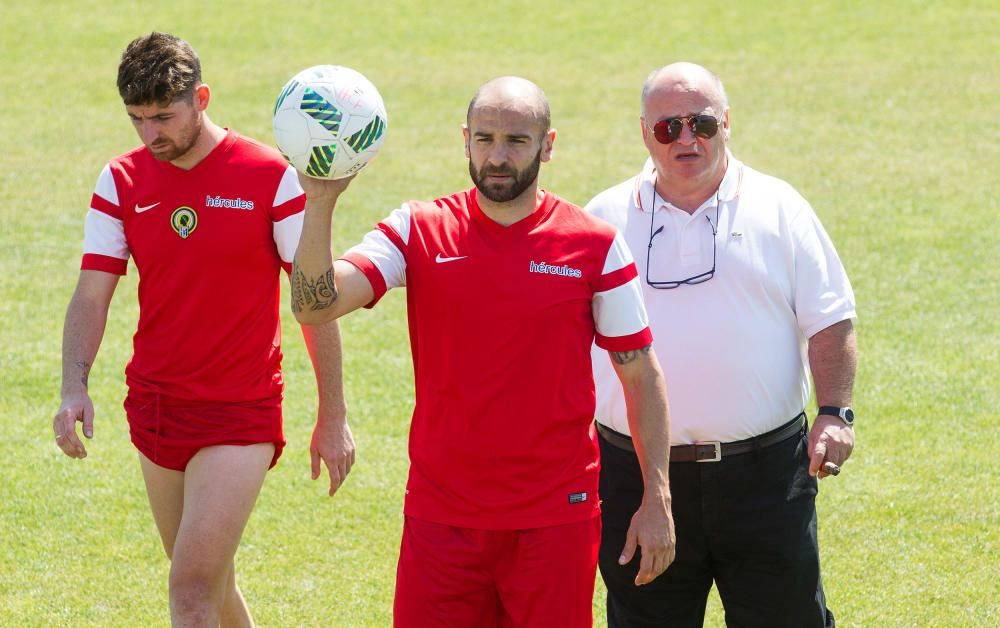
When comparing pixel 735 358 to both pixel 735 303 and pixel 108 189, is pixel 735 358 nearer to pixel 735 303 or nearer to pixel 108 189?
pixel 735 303

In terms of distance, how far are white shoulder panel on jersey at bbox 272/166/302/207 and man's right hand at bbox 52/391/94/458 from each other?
1.05 meters

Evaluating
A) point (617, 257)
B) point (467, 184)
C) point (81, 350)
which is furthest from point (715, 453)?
point (467, 184)

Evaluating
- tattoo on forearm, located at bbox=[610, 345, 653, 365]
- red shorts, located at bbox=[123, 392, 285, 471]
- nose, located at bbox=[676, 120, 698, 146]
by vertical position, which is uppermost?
nose, located at bbox=[676, 120, 698, 146]

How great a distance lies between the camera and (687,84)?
18.0 feet

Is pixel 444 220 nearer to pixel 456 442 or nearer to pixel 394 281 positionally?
pixel 394 281

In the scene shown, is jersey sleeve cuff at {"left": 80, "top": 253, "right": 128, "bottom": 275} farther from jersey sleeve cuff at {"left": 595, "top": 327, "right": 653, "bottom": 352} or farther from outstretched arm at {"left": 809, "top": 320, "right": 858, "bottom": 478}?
outstretched arm at {"left": 809, "top": 320, "right": 858, "bottom": 478}

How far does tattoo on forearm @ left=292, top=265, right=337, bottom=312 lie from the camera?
177 inches

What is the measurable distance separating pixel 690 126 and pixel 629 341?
1039 millimetres

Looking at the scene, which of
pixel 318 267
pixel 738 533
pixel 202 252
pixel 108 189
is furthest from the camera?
pixel 108 189

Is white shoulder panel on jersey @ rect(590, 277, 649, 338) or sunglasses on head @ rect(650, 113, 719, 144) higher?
sunglasses on head @ rect(650, 113, 719, 144)

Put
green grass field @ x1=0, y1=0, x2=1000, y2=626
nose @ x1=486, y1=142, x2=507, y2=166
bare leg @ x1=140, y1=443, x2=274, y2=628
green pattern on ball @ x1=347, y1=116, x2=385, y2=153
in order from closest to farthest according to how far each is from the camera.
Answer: green pattern on ball @ x1=347, y1=116, x2=385, y2=153, nose @ x1=486, y1=142, x2=507, y2=166, bare leg @ x1=140, y1=443, x2=274, y2=628, green grass field @ x1=0, y1=0, x2=1000, y2=626

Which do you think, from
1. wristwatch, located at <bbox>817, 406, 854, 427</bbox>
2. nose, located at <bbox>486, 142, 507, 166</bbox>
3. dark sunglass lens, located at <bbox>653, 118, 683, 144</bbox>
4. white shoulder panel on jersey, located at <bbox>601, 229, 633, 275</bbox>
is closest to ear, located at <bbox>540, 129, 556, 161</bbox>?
nose, located at <bbox>486, 142, 507, 166</bbox>

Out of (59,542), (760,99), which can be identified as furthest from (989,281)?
(59,542)

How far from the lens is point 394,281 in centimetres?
477
